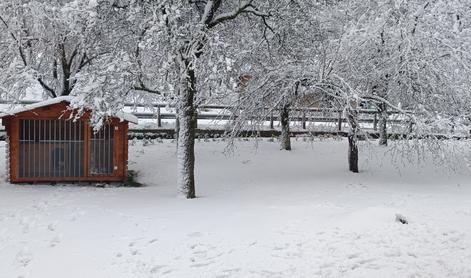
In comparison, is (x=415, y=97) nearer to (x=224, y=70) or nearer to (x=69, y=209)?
(x=224, y=70)

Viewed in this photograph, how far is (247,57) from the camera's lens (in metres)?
13.6

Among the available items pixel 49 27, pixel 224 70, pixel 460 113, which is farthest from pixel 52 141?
pixel 460 113

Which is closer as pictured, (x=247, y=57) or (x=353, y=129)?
(x=353, y=129)

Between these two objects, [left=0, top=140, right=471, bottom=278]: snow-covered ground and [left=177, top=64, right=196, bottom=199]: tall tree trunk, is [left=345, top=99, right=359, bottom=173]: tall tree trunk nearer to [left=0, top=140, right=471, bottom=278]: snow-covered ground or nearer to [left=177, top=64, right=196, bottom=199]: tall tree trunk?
[left=0, top=140, right=471, bottom=278]: snow-covered ground

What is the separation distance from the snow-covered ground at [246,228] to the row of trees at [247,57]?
5.14ft

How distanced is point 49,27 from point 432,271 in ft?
38.9

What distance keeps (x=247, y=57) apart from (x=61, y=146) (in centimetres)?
560

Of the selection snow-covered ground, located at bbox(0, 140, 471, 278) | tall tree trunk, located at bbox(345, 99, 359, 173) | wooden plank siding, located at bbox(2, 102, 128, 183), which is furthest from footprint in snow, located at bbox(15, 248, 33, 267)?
tall tree trunk, located at bbox(345, 99, 359, 173)

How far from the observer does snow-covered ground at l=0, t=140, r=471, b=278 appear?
6898 millimetres

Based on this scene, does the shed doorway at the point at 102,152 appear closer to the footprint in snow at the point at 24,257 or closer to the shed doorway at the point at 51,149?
the shed doorway at the point at 51,149

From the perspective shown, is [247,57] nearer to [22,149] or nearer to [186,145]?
[186,145]

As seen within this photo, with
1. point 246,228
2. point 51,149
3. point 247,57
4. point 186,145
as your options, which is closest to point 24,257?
point 246,228

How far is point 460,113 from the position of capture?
13133mm

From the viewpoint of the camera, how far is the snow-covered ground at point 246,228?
6.90 m
